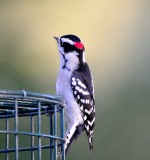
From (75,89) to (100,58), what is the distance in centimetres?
419

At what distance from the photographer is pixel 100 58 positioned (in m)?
13.7

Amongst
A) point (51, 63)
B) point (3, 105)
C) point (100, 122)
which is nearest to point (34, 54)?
point (51, 63)

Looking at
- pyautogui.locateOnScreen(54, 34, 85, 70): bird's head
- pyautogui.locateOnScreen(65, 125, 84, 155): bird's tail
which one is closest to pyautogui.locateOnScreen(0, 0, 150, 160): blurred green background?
pyautogui.locateOnScreen(54, 34, 85, 70): bird's head

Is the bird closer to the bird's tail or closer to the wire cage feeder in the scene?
the bird's tail

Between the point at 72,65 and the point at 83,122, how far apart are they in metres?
0.61

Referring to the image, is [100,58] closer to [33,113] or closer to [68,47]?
[68,47]

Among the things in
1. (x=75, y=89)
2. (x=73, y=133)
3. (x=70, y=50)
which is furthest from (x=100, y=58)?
(x=73, y=133)

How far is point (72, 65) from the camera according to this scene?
9766 millimetres

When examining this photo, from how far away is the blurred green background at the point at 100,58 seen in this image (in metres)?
12.9

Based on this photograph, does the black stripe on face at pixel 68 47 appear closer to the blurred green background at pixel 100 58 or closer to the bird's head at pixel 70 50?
the bird's head at pixel 70 50

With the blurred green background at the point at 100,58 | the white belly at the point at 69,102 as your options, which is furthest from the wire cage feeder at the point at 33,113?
the blurred green background at the point at 100,58

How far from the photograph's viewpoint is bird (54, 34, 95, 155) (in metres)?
9.41

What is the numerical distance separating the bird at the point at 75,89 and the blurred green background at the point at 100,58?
103 inches

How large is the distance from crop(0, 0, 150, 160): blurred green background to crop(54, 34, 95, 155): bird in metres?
2.62
